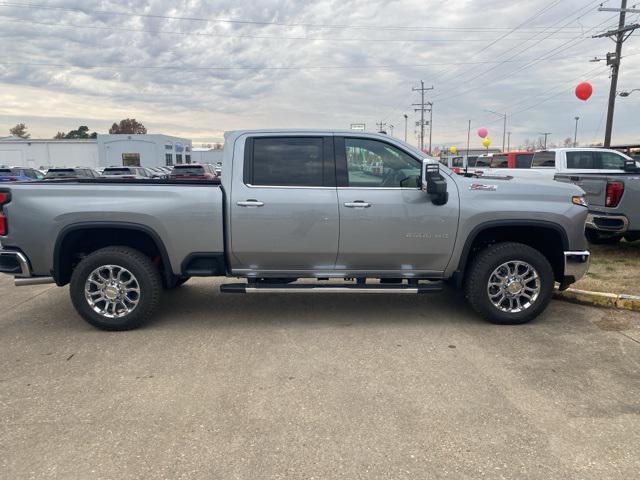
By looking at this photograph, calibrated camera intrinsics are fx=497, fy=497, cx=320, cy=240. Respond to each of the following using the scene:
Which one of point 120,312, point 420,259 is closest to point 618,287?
point 420,259

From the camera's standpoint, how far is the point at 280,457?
9.43 ft

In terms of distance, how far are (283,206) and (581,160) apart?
10.6 m

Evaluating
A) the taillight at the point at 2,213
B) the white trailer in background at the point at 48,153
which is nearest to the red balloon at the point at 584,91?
the taillight at the point at 2,213

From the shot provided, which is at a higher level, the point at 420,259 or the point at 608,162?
the point at 608,162

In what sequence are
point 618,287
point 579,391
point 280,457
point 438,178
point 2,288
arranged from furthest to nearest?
point 2,288 → point 618,287 → point 438,178 → point 579,391 → point 280,457

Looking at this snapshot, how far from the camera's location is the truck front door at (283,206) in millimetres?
4805

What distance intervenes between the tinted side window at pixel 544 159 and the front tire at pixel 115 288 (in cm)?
1134

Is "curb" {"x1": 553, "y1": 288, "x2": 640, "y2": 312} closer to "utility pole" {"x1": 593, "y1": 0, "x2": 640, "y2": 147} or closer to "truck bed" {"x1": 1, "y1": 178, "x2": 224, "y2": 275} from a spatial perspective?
"truck bed" {"x1": 1, "y1": 178, "x2": 224, "y2": 275}

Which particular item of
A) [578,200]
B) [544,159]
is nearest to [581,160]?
[544,159]

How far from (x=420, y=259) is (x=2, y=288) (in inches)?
228

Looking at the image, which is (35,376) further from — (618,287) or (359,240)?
(618,287)

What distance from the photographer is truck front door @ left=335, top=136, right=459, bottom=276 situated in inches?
191

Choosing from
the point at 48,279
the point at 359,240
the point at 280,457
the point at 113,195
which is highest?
the point at 113,195

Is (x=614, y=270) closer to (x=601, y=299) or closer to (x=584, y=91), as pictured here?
(x=601, y=299)
